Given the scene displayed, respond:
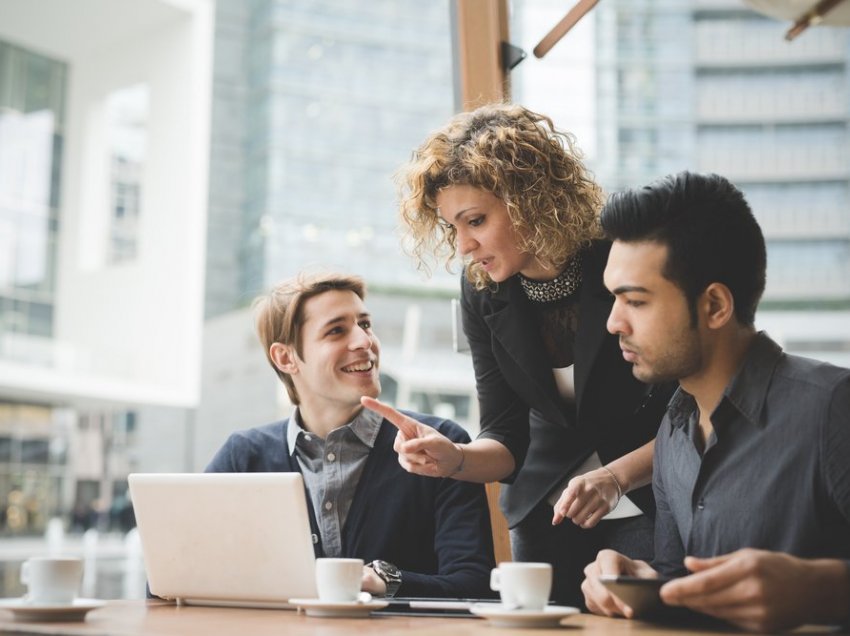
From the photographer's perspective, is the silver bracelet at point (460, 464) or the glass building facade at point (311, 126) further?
the glass building facade at point (311, 126)

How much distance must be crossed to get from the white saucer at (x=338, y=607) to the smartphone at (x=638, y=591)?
1.14ft

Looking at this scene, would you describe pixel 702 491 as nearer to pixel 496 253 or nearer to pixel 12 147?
pixel 496 253

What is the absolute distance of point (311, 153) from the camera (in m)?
17.7

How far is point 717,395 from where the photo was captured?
1539 mm

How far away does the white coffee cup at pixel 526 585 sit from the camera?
1.29 m

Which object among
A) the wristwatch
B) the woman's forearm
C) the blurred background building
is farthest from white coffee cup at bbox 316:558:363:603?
the blurred background building

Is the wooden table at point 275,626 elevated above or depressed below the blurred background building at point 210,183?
below

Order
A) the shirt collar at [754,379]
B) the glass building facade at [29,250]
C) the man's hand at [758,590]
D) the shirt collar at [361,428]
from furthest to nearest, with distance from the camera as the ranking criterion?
the glass building facade at [29,250], the shirt collar at [361,428], the shirt collar at [754,379], the man's hand at [758,590]

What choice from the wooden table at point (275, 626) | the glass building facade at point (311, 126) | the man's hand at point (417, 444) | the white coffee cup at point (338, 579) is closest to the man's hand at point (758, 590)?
the wooden table at point (275, 626)

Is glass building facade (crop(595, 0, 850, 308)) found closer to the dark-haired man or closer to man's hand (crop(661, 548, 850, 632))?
the dark-haired man

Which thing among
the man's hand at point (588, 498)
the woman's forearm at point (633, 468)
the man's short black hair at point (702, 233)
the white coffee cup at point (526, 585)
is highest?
the man's short black hair at point (702, 233)

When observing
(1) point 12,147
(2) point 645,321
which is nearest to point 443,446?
(2) point 645,321

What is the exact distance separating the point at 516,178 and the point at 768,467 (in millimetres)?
851

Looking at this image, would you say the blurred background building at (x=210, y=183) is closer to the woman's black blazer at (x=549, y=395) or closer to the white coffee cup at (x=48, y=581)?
the woman's black blazer at (x=549, y=395)
